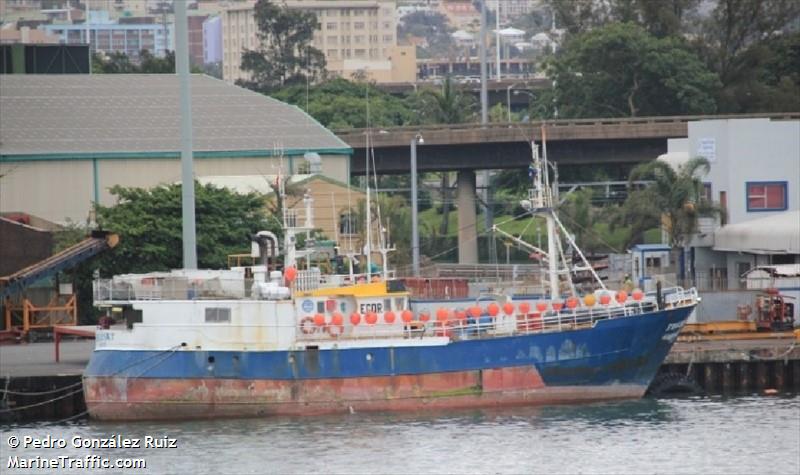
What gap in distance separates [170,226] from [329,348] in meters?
18.3

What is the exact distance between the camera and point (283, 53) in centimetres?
17612

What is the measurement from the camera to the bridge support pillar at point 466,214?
114 m

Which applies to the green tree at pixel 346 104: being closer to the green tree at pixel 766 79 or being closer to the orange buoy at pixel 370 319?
the green tree at pixel 766 79

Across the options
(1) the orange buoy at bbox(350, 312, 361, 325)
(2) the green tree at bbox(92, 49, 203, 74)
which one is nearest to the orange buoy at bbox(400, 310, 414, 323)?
(1) the orange buoy at bbox(350, 312, 361, 325)

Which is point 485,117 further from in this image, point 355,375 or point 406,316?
point 406,316

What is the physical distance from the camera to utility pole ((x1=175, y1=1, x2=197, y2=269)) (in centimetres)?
7169

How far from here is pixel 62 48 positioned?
374 ft

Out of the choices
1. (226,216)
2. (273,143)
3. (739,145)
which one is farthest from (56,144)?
(739,145)

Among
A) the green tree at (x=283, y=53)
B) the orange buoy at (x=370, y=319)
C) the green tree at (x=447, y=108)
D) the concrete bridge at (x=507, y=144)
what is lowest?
the orange buoy at (x=370, y=319)

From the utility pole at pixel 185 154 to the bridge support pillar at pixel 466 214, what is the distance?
4002 centimetres

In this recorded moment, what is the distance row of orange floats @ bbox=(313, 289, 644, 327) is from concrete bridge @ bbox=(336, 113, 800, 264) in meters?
44.5

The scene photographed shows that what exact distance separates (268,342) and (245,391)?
1612 mm

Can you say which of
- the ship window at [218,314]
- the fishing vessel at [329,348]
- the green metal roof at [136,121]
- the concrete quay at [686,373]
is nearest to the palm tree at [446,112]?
the green metal roof at [136,121]

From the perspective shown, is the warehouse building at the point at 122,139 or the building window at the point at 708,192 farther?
the warehouse building at the point at 122,139
